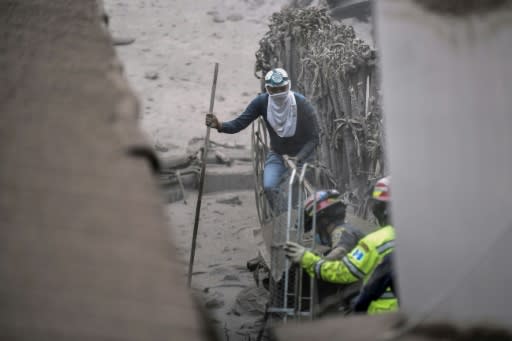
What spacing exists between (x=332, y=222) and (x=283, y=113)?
9.90 feet

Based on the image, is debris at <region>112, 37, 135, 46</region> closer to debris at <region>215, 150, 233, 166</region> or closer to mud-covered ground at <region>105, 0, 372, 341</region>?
mud-covered ground at <region>105, 0, 372, 341</region>

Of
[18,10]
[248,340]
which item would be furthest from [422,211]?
[248,340]

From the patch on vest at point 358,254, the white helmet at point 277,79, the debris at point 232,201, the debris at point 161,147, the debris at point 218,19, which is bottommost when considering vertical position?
the debris at point 232,201

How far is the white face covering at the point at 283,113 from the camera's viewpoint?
8.41m

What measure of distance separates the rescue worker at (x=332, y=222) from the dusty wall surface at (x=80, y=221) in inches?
118

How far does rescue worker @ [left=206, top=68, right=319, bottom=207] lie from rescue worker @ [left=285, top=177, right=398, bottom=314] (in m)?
3.13

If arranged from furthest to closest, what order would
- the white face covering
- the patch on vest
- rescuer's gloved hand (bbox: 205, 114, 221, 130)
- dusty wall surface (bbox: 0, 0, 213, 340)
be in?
1. the white face covering
2. rescuer's gloved hand (bbox: 205, 114, 221, 130)
3. the patch on vest
4. dusty wall surface (bbox: 0, 0, 213, 340)

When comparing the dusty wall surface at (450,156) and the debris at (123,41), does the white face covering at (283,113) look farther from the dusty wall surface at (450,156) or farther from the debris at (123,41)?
the debris at (123,41)

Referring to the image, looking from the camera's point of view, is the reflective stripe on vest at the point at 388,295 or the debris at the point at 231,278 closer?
the reflective stripe on vest at the point at 388,295

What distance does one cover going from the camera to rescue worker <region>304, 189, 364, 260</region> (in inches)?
213

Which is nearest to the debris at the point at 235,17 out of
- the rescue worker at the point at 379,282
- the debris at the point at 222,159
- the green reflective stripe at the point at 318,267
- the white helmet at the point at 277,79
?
the debris at the point at 222,159

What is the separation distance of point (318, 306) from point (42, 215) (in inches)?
138

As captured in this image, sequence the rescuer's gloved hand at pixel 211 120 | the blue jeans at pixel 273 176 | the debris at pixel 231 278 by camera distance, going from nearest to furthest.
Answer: the blue jeans at pixel 273 176 → the rescuer's gloved hand at pixel 211 120 → the debris at pixel 231 278

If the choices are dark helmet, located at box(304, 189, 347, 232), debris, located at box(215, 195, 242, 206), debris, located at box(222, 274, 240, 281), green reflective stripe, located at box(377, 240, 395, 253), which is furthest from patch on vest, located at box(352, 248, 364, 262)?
debris, located at box(215, 195, 242, 206)
